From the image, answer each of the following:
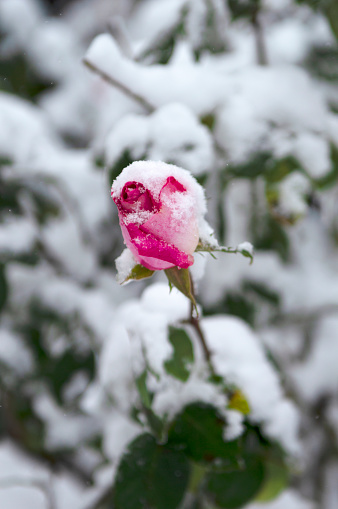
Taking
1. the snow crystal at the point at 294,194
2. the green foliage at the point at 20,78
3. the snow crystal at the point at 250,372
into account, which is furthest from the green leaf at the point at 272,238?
the green foliage at the point at 20,78

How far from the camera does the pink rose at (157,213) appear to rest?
0.28m

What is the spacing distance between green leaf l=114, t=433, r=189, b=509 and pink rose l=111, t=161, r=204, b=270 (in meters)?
0.29

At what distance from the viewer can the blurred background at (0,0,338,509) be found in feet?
2.17

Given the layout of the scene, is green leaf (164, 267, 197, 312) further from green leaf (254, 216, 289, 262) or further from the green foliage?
the green foliage

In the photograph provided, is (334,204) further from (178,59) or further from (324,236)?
(178,59)

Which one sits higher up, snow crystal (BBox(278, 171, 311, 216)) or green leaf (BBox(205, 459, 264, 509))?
snow crystal (BBox(278, 171, 311, 216))

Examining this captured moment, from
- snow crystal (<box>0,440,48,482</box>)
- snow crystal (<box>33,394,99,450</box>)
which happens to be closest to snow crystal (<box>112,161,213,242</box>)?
snow crystal (<box>33,394,99,450</box>)

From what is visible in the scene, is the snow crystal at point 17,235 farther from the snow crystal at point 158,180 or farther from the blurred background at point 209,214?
the snow crystal at point 158,180

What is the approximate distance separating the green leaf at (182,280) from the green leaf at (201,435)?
0.24m

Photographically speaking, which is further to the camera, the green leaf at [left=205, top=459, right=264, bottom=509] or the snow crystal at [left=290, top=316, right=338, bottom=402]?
the snow crystal at [left=290, top=316, right=338, bottom=402]

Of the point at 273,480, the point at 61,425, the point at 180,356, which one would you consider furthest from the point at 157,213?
the point at 61,425

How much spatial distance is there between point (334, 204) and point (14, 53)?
39.7 inches

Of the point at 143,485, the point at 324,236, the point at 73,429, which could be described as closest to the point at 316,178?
the point at 143,485

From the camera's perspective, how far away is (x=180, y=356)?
0.46 metres
